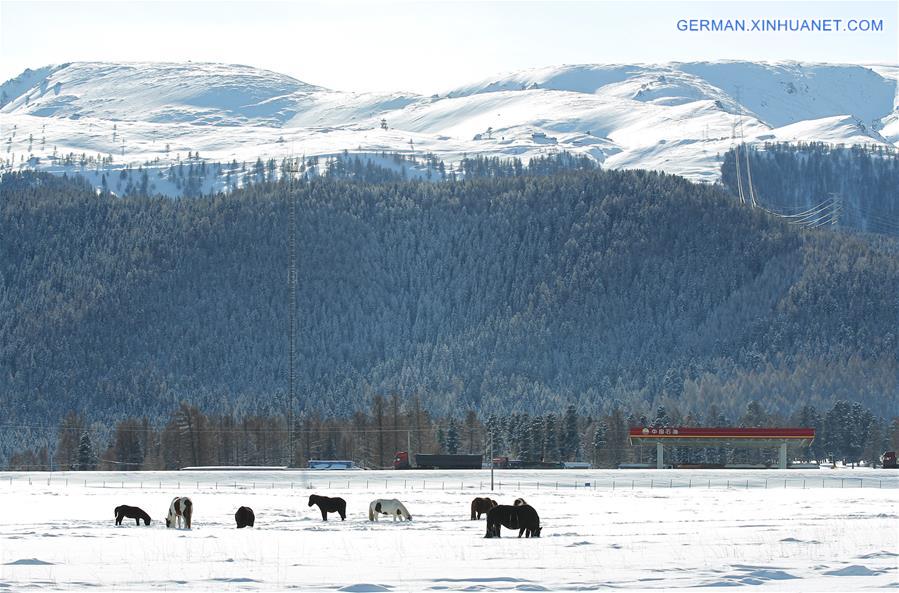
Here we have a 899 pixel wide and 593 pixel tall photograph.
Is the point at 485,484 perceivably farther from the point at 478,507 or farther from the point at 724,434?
the point at 724,434

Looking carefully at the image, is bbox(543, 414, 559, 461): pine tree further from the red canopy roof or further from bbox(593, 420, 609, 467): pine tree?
the red canopy roof

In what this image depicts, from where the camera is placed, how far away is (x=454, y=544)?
51.3 meters

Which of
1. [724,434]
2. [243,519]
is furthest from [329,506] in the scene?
[724,434]

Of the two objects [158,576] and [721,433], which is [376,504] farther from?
[721,433]

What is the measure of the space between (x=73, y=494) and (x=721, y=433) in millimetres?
Answer: 80233

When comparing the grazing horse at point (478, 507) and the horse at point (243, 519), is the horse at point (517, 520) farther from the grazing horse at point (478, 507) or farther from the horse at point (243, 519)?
the horse at point (243, 519)

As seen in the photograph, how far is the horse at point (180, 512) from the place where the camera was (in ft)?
191

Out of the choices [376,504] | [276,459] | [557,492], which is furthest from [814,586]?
[276,459]

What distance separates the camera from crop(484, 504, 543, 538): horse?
175 ft

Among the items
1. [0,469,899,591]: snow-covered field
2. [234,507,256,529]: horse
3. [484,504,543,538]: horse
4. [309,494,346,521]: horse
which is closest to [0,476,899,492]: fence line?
[0,469,899,591]: snow-covered field

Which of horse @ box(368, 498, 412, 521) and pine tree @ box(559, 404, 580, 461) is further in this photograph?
pine tree @ box(559, 404, 580, 461)

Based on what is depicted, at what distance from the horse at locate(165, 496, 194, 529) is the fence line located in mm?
36703

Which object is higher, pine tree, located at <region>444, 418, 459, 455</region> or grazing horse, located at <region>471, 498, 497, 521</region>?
pine tree, located at <region>444, 418, 459, 455</region>

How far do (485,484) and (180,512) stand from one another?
4691 centimetres
